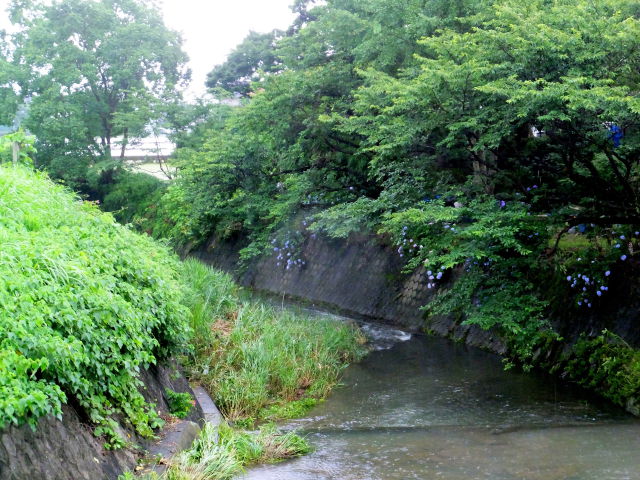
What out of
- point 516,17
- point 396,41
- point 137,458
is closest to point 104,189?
point 396,41

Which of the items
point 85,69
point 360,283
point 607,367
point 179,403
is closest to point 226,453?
point 179,403

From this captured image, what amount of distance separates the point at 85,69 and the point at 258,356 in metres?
27.4

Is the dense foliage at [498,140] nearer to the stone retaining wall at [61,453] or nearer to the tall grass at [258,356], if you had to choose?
the tall grass at [258,356]

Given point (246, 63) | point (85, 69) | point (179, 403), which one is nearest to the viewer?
point (179, 403)

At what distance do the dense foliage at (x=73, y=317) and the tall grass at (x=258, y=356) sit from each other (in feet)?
5.36

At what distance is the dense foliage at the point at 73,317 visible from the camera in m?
3.89

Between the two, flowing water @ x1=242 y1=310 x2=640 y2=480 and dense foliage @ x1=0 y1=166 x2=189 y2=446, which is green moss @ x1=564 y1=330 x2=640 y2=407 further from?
dense foliage @ x1=0 y1=166 x2=189 y2=446

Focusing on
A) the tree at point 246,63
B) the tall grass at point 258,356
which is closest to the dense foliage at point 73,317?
the tall grass at point 258,356

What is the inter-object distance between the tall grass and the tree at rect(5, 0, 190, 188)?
22.1 m

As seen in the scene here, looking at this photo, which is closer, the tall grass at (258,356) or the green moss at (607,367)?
the green moss at (607,367)

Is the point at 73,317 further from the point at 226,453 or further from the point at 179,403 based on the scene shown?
the point at 179,403

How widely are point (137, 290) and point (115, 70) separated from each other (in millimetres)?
29504

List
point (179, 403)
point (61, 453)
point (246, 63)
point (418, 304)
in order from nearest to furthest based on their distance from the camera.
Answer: point (61, 453), point (179, 403), point (418, 304), point (246, 63)

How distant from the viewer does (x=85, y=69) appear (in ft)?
105
